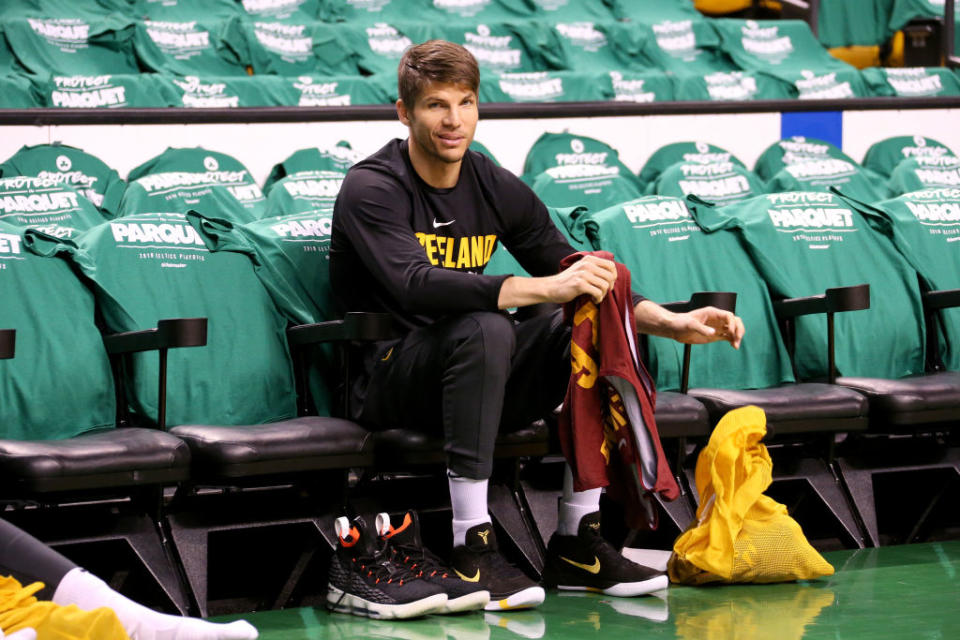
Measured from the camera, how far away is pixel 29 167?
394 cm

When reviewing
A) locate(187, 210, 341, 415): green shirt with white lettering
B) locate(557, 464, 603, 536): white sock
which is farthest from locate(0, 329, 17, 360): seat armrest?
locate(557, 464, 603, 536): white sock

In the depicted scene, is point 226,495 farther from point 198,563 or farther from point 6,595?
point 6,595

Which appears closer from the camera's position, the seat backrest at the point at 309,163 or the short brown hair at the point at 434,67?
the short brown hair at the point at 434,67

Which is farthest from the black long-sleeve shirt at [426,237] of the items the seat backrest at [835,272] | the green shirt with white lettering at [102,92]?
the green shirt with white lettering at [102,92]

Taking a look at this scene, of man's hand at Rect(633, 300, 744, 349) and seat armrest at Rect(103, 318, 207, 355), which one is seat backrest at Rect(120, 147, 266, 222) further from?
man's hand at Rect(633, 300, 744, 349)

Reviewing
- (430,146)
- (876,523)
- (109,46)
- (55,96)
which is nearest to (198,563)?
(430,146)

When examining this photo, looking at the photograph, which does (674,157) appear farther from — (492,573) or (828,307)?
(492,573)

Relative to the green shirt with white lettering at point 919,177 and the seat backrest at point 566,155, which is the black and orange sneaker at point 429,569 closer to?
the seat backrest at point 566,155

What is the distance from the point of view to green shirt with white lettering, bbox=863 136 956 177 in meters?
5.29

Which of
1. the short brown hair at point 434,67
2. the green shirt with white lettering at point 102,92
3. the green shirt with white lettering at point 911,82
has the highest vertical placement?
the short brown hair at point 434,67

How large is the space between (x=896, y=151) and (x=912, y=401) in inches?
106

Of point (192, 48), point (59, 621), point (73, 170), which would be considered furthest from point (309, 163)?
point (59, 621)

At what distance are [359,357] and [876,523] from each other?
1.29 metres

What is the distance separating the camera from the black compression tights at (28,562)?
1.93 metres
